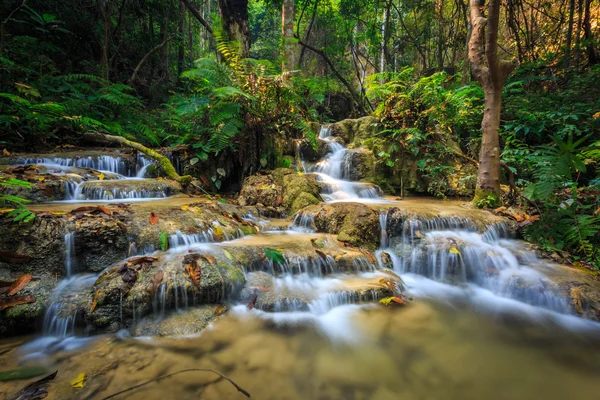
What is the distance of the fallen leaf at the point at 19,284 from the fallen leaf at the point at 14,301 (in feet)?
0.24

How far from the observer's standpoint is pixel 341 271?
3.69 m

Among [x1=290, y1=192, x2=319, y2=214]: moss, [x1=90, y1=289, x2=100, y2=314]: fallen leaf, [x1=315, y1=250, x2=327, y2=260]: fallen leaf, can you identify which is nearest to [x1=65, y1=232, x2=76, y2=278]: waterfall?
[x1=90, y1=289, x2=100, y2=314]: fallen leaf

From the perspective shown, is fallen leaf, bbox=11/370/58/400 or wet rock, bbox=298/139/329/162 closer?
fallen leaf, bbox=11/370/58/400

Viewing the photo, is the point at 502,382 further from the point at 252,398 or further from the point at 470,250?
the point at 470,250

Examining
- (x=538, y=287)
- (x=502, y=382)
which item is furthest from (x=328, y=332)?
(x=538, y=287)

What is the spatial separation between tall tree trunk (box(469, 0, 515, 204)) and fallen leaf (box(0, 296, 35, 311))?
6.64 metres

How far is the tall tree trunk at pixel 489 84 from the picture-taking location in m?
4.75

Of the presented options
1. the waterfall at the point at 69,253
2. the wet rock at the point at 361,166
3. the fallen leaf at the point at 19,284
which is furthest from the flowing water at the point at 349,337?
the wet rock at the point at 361,166

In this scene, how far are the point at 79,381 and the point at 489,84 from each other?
671cm

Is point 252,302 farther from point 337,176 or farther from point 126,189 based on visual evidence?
point 337,176

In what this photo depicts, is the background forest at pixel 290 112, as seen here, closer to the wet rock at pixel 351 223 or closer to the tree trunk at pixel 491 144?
the tree trunk at pixel 491 144

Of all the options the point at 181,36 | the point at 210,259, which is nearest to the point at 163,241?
the point at 210,259

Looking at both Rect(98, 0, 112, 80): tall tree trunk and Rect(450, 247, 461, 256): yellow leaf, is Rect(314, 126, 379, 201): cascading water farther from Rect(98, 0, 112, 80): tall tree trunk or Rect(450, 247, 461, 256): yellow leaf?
Rect(98, 0, 112, 80): tall tree trunk

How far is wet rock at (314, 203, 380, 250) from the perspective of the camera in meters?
4.42
